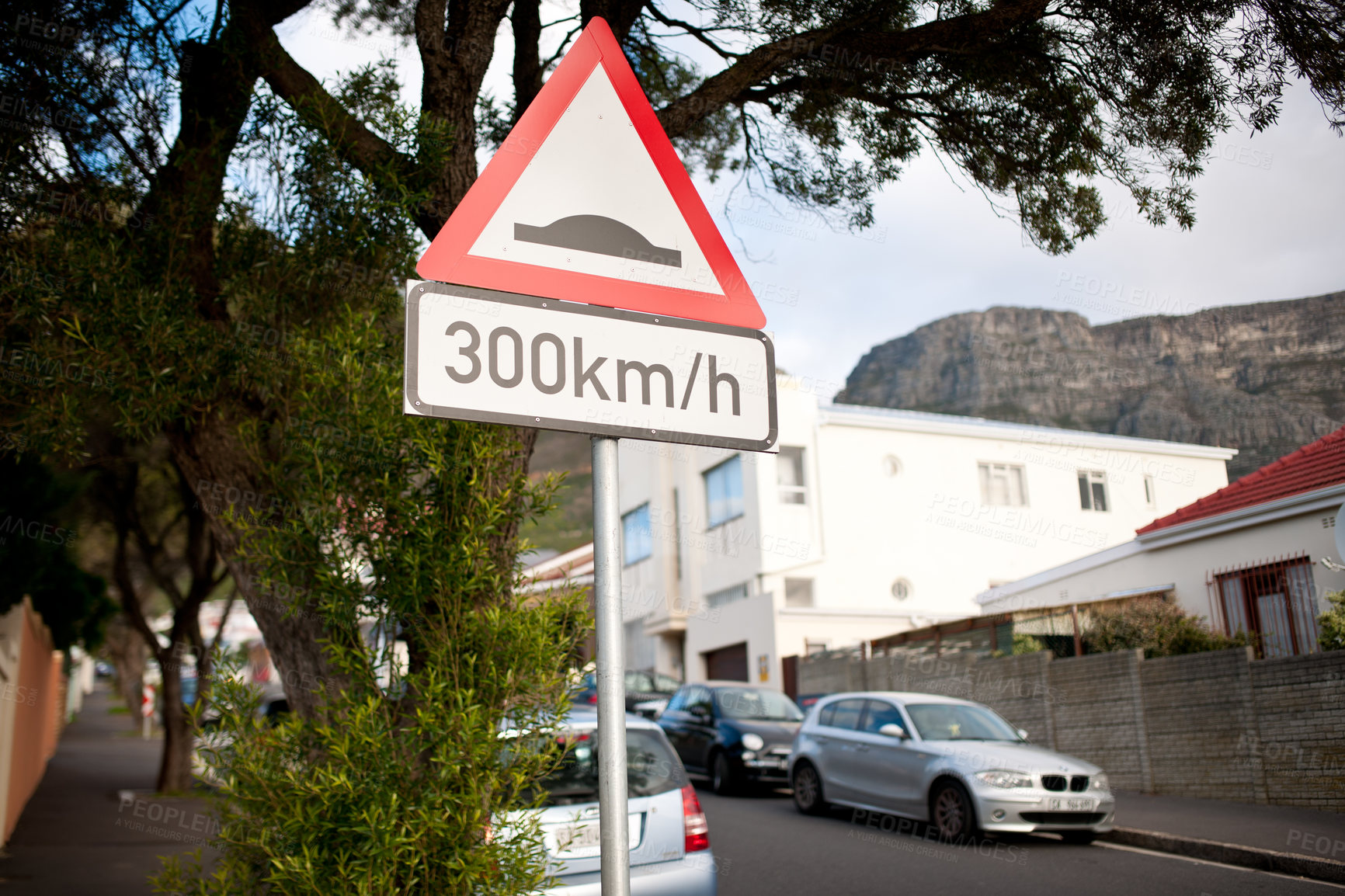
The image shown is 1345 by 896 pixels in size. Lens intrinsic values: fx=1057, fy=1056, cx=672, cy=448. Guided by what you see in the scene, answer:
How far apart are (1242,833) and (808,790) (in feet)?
16.9

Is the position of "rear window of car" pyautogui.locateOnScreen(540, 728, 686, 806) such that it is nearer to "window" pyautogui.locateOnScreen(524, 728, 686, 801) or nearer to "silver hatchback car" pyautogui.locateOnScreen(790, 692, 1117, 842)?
"window" pyautogui.locateOnScreen(524, 728, 686, 801)

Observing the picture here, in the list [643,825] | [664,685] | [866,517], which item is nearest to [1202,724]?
[643,825]

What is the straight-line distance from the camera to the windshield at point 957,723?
40.1ft

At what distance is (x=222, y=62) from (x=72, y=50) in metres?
1.39

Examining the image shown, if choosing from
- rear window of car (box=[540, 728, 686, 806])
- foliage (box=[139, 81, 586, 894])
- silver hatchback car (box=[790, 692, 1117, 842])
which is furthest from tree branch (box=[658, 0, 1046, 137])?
silver hatchback car (box=[790, 692, 1117, 842])

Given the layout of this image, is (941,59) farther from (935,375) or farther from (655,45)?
(935,375)

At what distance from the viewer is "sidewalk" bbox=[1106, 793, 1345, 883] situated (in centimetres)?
903

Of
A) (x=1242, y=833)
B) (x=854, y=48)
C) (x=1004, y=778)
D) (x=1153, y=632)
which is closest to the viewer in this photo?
(x=854, y=48)

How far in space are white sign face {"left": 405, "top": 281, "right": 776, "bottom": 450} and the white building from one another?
83.2 feet

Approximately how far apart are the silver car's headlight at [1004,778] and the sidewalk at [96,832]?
756 cm

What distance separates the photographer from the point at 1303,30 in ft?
19.1

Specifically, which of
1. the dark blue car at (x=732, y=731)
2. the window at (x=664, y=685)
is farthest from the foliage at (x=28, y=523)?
the window at (x=664, y=685)

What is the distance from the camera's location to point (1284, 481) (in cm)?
1631

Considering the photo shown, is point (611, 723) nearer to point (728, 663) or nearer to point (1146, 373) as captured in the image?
point (728, 663)
